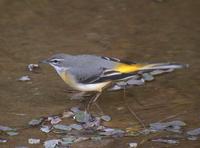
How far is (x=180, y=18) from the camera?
435 inches

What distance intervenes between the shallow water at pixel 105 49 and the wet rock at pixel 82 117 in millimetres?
278

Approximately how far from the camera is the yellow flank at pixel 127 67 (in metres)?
8.33

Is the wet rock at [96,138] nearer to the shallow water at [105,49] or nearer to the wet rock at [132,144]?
the shallow water at [105,49]

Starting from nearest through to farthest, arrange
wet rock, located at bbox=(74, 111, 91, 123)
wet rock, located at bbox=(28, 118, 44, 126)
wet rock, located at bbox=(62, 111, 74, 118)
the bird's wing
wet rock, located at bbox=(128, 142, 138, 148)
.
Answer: wet rock, located at bbox=(128, 142, 138, 148)
wet rock, located at bbox=(28, 118, 44, 126)
wet rock, located at bbox=(74, 111, 91, 123)
wet rock, located at bbox=(62, 111, 74, 118)
the bird's wing

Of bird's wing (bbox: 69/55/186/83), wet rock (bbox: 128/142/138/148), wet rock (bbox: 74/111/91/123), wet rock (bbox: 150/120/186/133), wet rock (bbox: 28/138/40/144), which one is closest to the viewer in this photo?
wet rock (bbox: 128/142/138/148)

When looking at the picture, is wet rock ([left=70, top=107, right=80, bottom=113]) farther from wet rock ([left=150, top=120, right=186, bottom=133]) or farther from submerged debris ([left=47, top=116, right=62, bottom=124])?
wet rock ([left=150, top=120, right=186, bottom=133])

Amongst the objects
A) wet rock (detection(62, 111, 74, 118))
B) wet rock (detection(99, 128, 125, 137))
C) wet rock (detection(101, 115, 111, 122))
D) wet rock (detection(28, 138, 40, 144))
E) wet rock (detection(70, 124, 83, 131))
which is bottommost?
wet rock (detection(28, 138, 40, 144))

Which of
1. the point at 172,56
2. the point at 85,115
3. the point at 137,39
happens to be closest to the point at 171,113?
the point at 85,115

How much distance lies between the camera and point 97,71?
330 inches

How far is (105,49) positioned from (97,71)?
5.25 feet

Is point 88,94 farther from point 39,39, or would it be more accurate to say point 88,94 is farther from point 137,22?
point 137,22

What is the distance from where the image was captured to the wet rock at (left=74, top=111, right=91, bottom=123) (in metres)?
8.07

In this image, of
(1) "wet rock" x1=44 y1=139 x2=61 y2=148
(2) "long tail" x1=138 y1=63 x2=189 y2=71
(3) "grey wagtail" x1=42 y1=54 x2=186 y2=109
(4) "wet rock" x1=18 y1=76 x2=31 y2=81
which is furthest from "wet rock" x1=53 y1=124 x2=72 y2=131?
(4) "wet rock" x1=18 y1=76 x2=31 y2=81

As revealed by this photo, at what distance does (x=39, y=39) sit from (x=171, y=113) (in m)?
2.86
